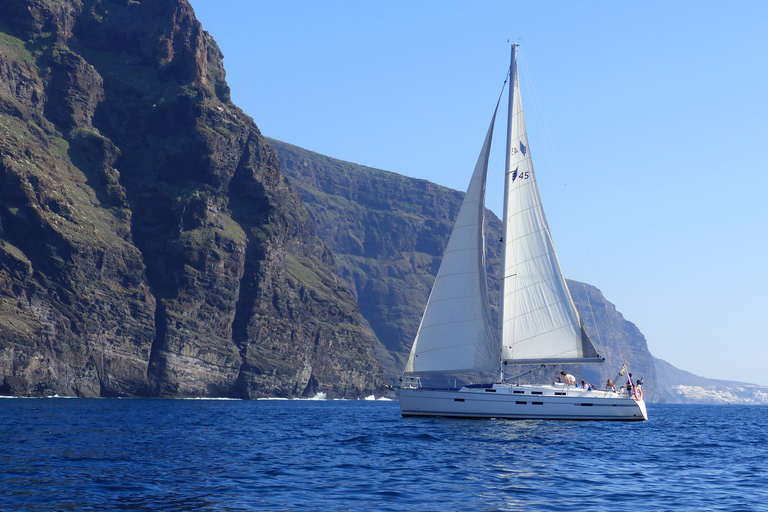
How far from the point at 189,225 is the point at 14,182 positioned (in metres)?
32.8

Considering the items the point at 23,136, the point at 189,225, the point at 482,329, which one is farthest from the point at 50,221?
the point at 482,329

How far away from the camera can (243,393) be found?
138375 mm

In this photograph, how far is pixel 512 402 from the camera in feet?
151

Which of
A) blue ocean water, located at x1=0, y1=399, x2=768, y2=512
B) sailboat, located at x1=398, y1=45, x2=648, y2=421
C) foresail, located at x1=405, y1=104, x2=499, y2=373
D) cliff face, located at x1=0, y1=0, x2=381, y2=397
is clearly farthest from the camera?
cliff face, located at x1=0, y1=0, x2=381, y2=397

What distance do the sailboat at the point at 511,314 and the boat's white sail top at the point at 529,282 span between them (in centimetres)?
6

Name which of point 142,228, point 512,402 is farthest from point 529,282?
point 142,228

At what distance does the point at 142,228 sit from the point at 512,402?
10812cm

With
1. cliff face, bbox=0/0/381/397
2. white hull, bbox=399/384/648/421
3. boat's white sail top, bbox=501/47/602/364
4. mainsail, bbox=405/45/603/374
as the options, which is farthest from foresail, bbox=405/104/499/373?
cliff face, bbox=0/0/381/397

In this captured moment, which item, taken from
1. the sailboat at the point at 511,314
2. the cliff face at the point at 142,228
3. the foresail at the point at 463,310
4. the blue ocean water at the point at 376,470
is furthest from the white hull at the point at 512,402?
the cliff face at the point at 142,228

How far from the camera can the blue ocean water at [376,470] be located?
2027cm

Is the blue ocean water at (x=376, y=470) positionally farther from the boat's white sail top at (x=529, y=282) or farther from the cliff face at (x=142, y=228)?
the cliff face at (x=142, y=228)

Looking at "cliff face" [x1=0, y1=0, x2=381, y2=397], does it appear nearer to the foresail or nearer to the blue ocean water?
the foresail

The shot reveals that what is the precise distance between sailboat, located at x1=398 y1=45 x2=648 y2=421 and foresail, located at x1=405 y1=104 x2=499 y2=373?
6cm

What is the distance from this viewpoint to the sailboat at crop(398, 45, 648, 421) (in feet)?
156
